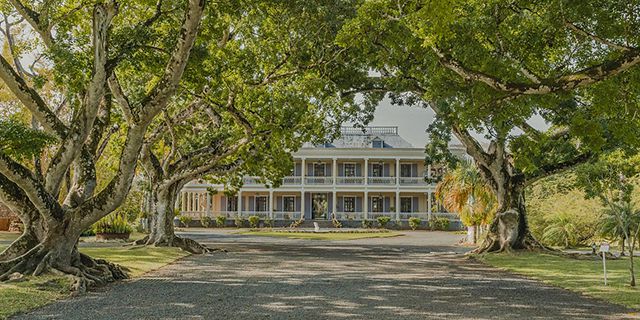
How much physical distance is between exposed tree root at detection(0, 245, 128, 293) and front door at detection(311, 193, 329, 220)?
45.7 meters

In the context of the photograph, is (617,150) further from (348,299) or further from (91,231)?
(91,231)

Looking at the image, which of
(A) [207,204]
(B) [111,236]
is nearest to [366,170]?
(A) [207,204]

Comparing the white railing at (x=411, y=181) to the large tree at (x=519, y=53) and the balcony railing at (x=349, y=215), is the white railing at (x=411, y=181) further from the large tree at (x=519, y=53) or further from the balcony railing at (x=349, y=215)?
the large tree at (x=519, y=53)

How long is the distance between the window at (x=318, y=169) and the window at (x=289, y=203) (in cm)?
322

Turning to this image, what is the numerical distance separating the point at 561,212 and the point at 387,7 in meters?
21.9

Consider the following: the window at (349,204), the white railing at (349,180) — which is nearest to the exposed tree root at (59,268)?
the white railing at (349,180)

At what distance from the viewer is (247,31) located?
748 inches

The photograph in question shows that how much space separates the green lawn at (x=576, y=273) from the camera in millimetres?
11430

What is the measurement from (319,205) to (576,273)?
4414 centimetres

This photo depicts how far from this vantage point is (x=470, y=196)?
30.0 m

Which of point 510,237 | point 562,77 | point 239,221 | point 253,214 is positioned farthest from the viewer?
point 253,214

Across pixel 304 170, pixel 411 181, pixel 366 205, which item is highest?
pixel 304 170

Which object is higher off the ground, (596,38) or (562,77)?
(596,38)

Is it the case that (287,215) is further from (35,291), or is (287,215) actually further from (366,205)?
(35,291)
